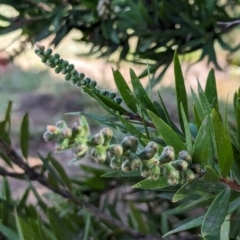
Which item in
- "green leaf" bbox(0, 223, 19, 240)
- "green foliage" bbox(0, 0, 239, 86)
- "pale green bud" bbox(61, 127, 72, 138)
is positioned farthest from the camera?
"green foliage" bbox(0, 0, 239, 86)

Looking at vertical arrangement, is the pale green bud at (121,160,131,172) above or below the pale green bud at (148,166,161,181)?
above

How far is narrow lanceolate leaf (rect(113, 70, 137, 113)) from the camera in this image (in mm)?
214

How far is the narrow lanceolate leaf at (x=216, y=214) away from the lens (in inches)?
7.0

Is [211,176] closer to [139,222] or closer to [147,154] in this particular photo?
[147,154]

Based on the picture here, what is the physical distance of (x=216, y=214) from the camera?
0.60ft

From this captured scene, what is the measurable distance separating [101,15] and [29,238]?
239mm

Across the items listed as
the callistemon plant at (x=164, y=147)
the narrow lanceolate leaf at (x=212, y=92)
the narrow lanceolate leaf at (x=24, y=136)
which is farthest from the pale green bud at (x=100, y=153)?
the narrow lanceolate leaf at (x=24, y=136)

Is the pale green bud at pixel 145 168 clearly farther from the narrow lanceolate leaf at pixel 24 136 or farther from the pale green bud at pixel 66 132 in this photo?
the narrow lanceolate leaf at pixel 24 136

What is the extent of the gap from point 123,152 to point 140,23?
27 centimetres

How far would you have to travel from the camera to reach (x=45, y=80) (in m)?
1.49

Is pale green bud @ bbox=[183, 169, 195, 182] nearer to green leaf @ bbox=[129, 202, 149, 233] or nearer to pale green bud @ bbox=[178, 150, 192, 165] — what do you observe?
pale green bud @ bbox=[178, 150, 192, 165]

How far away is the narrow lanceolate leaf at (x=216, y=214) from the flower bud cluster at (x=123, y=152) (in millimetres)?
24

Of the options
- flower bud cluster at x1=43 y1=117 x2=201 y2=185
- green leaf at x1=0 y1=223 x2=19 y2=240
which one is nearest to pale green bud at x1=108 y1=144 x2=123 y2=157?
flower bud cluster at x1=43 y1=117 x2=201 y2=185

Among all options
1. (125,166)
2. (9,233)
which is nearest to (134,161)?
(125,166)
